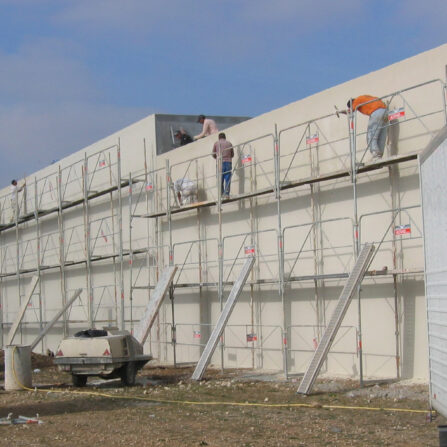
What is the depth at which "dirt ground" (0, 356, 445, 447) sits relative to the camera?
8539 millimetres

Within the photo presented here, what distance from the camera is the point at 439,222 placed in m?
7.04

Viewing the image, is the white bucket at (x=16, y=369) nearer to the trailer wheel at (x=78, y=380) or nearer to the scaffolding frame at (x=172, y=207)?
the trailer wheel at (x=78, y=380)

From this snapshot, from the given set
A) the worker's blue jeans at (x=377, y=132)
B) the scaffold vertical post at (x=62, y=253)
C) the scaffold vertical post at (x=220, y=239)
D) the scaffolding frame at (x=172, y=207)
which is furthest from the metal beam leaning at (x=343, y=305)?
the scaffold vertical post at (x=62, y=253)

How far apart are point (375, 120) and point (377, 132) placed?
0.19 m

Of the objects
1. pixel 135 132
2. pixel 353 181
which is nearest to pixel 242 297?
pixel 353 181

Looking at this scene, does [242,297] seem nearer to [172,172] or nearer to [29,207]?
[172,172]

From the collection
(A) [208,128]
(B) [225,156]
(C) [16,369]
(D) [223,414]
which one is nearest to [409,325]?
(D) [223,414]

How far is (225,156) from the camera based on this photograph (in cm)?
1650

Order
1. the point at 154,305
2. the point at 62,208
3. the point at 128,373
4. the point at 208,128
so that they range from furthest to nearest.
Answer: the point at 62,208 → the point at 208,128 → the point at 154,305 → the point at 128,373

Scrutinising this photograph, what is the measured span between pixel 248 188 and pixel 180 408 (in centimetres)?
628

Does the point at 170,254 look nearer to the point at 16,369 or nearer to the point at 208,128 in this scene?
the point at 208,128

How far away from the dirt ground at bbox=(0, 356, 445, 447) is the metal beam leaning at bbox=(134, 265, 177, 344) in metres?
2.42

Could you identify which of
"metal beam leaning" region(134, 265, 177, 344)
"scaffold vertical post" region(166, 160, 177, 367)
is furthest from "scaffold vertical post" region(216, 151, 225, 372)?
"scaffold vertical post" region(166, 160, 177, 367)

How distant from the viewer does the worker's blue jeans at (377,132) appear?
1272cm
